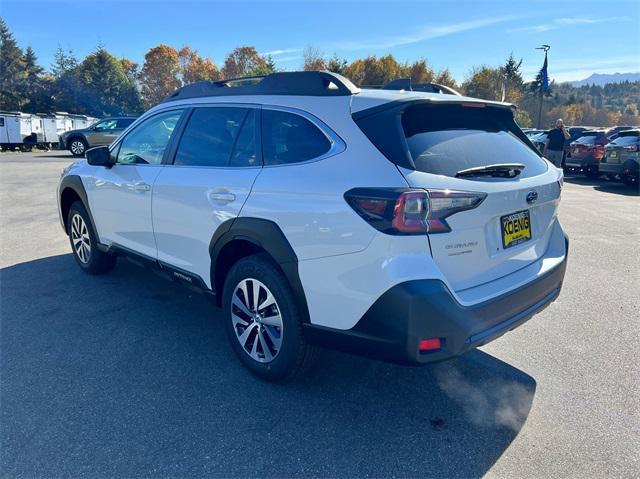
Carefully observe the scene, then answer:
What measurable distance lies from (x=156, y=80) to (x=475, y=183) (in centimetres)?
9225

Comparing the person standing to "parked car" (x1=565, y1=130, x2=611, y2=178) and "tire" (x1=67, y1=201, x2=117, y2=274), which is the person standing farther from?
"tire" (x1=67, y1=201, x2=117, y2=274)

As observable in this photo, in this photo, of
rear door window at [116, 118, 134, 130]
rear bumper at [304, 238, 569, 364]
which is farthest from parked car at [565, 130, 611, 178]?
rear door window at [116, 118, 134, 130]

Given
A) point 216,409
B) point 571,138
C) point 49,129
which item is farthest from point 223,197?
point 49,129

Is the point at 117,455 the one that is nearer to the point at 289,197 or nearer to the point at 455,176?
the point at 289,197

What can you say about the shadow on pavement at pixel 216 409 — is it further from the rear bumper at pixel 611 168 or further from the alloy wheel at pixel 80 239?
the rear bumper at pixel 611 168

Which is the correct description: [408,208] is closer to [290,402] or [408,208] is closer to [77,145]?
[290,402]

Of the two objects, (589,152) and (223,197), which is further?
(589,152)

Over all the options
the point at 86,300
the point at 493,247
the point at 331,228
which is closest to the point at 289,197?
the point at 331,228

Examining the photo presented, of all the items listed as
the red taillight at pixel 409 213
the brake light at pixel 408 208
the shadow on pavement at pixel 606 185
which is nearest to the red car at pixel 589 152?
the shadow on pavement at pixel 606 185

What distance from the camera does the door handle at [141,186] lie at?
371 centimetres

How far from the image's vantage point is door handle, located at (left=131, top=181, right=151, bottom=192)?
12.2 ft

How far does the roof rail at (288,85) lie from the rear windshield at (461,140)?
18.3 inches

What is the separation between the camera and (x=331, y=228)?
7.79 ft

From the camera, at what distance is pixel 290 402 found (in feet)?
9.08
